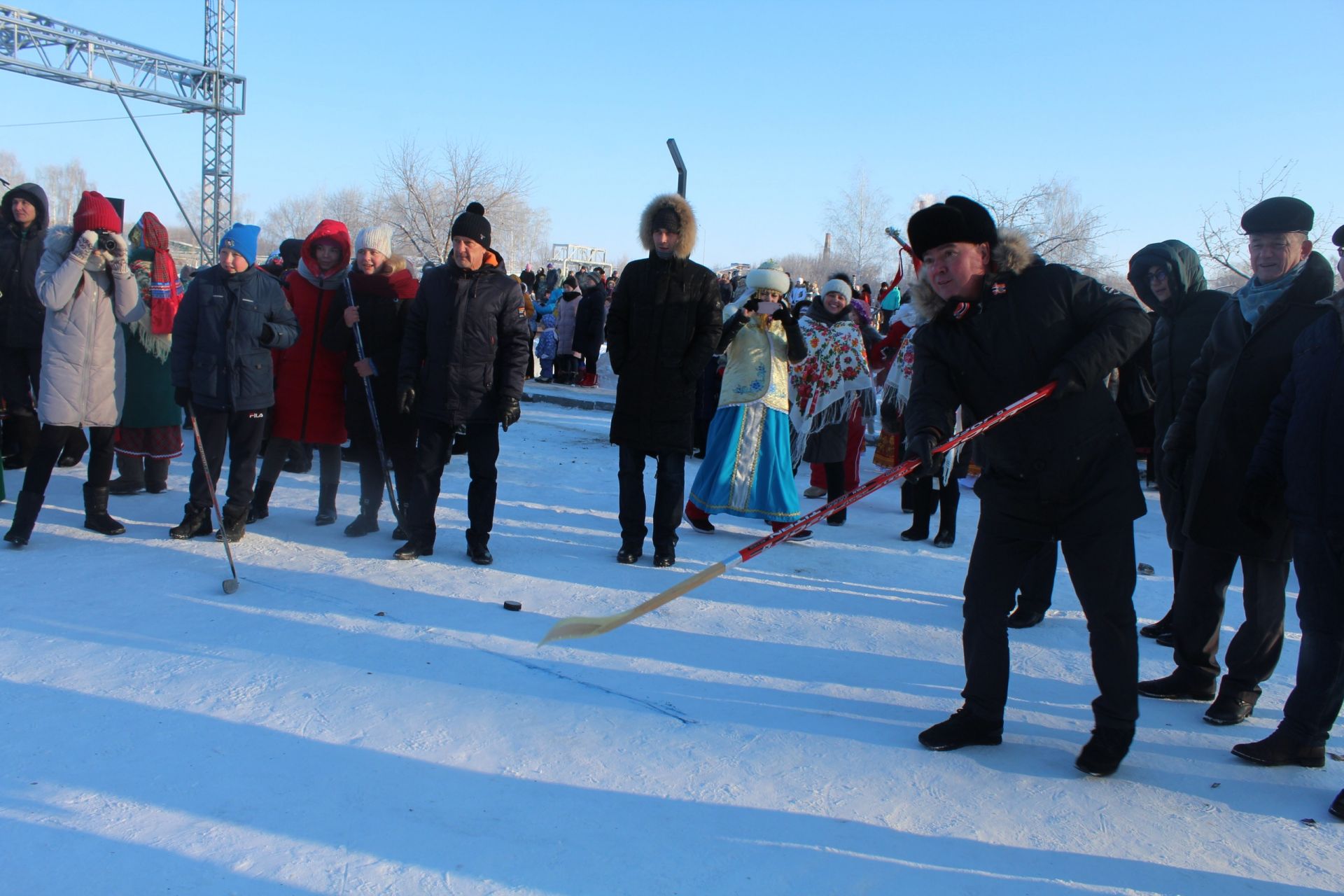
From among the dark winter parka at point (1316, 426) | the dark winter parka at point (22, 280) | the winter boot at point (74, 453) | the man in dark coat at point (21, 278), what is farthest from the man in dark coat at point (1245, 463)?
the winter boot at point (74, 453)

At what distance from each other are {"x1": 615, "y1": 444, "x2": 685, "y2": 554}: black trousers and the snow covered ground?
0.32 m

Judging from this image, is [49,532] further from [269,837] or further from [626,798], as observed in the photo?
[626,798]

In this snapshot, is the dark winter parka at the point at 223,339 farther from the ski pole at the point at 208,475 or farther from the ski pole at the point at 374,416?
the ski pole at the point at 374,416

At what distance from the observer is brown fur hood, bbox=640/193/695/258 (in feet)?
17.1

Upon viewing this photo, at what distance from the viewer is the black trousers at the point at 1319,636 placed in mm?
3031

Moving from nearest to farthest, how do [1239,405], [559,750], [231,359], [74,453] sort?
[559,750] → [1239,405] → [231,359] → [74,453]

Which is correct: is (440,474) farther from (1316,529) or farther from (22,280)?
(1316,529)

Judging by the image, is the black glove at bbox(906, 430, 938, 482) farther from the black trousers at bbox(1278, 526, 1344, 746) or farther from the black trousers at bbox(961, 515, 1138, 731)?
the black trousers at bbox(1278, 526, 1344, 746)

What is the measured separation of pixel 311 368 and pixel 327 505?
34.5 inches

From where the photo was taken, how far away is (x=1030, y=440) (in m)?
3.05

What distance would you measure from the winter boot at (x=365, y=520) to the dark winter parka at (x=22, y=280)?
2319 mm

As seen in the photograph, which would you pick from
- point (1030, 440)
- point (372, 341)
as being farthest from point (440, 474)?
point (1030, 440)

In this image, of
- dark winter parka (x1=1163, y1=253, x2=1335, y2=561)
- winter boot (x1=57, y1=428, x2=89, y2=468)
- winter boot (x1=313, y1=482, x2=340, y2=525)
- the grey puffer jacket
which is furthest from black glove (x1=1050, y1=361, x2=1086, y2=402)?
winter boot (x1=57, y1=428, x2=89, y2=468)

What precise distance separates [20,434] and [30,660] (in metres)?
3.86
